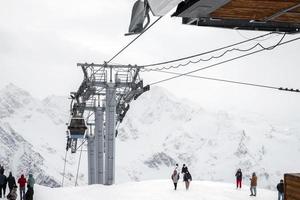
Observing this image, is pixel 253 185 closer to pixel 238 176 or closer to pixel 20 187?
pixel 238 176

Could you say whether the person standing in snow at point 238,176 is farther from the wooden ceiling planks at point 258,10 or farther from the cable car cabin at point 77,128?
the wooden ceiling planks at point 258,10

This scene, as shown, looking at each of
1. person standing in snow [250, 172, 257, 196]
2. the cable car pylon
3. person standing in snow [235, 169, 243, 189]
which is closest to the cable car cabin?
the cable car pylon

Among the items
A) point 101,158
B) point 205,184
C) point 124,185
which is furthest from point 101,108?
point 205,184

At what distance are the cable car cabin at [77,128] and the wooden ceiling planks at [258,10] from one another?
21.4 meters

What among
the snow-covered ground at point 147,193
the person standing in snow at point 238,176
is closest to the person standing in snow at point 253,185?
the snow-covered ground at point 147,193

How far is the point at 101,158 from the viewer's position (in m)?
25.6

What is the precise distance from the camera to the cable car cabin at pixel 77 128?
27.5 metres

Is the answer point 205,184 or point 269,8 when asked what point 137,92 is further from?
point 269,8

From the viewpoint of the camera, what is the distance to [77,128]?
27.6 meters

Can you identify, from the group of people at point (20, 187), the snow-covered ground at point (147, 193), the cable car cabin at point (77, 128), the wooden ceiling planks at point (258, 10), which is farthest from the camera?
the cable car cabin at point (77, 128)

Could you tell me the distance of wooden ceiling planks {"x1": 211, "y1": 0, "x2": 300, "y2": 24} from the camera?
6.13m

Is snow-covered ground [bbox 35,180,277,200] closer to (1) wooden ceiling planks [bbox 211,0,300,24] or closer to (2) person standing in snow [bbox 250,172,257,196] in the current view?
(2) person standing in snow [bbox 250,172,257,196]

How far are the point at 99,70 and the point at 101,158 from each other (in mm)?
5220

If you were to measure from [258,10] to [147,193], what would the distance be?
51.3ft
